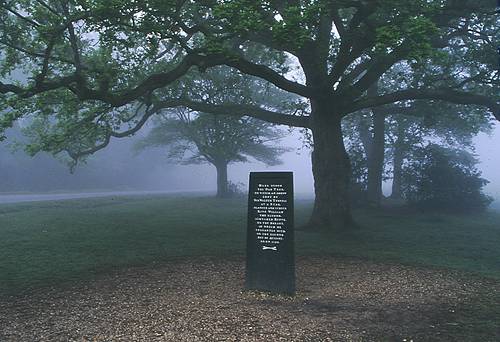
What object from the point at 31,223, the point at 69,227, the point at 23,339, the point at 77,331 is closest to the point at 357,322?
the point at 77,331

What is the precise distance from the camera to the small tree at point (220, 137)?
33.0 metres

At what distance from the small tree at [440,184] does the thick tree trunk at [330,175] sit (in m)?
11.5

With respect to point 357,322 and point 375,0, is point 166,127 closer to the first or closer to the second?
point 375,0

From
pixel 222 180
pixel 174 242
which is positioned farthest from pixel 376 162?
pixel 222 180

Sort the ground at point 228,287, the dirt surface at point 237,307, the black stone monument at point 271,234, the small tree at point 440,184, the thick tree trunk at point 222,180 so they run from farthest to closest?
the thick tree trunk at point 222,180
the small tree at point 440,184
the black stone monument at point 271,234
the ground at point 228,287
the dirt surface at point 237,307

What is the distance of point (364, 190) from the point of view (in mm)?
26906

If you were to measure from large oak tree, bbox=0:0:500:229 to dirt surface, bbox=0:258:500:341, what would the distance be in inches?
219

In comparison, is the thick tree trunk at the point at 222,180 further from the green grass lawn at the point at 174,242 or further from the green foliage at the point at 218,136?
the green grass lawn at the point at 174,242

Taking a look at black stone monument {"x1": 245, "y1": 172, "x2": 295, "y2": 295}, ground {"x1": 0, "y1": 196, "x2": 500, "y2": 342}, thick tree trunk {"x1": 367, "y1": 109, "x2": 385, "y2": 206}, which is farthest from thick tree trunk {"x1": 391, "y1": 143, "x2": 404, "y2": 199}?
black stone monument {"x1": 245, "y1": 172, "x2": 295, "y2": 295}

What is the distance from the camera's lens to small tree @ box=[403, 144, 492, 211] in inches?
1035

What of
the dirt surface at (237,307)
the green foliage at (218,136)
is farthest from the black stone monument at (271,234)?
the green foliage at (218,136)

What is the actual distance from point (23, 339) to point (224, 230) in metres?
11.3

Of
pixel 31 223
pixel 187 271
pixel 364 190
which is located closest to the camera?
pixel 187 271

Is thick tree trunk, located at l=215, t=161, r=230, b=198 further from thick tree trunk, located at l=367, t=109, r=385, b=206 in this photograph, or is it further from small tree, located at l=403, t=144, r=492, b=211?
small tree, located at l=403, t=144, r=492, b=211
